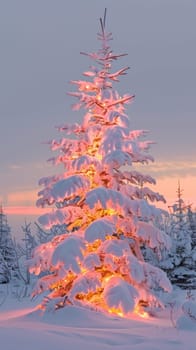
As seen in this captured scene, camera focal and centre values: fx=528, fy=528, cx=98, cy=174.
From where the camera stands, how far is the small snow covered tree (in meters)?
12.2

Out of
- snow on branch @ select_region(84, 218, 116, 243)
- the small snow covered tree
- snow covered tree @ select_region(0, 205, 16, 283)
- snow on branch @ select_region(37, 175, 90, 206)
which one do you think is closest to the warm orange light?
the small snow covered tree

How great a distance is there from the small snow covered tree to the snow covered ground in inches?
23.2

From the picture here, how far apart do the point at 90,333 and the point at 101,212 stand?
466 centimetres

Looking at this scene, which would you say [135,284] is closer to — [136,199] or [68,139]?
[136,199]

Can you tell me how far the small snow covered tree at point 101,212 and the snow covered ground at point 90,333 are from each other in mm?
590

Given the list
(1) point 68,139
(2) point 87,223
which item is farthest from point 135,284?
(1) point 68,139

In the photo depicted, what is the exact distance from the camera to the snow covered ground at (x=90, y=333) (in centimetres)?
801

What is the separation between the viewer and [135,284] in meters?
13.4

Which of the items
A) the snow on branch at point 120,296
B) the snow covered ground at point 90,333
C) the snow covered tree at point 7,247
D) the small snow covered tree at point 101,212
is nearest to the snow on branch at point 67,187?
the small snow covered tree at point 101,212

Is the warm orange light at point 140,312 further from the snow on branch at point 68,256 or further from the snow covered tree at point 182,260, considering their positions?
the snow covered tree at point 182,260

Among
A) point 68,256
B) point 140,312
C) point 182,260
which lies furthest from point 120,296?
point 182,260

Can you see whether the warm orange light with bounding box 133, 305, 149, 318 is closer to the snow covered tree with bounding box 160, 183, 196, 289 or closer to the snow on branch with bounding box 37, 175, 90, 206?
the snow on branch with bounding box 37, 175, 90, 206

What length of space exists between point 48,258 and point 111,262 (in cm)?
158

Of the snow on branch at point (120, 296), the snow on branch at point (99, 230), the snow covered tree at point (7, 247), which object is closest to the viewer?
the snow on branch at point (120, 296)
